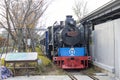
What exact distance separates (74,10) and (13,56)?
52.5 metres

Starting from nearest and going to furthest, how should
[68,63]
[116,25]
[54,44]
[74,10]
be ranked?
[116,25], [68,63], [54,44], [74,10]

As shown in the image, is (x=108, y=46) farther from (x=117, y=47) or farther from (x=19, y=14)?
(x=19, y=14)

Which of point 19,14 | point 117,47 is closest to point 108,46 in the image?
point 117,47

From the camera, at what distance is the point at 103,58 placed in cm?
1628

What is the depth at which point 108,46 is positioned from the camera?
1514 centimetres

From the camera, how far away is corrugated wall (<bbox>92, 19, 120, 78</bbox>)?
13445 millimetres

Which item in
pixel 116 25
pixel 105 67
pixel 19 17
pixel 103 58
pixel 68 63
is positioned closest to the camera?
pixel 116 25

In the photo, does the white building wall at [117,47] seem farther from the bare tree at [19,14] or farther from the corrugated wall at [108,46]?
the bare tree at [19,14]

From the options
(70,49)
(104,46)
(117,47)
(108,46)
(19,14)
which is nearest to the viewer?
(117,47)

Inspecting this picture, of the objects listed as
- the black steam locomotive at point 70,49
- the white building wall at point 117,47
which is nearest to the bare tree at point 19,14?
the black steam locomotive at point 70,49

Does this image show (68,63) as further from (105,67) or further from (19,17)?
(19,17)

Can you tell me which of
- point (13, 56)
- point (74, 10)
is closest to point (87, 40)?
point (13, 56)

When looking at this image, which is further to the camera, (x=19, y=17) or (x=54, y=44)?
(x=19, y=17)

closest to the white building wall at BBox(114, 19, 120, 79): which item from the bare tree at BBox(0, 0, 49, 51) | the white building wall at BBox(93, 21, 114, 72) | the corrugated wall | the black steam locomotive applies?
the corrugated wall
